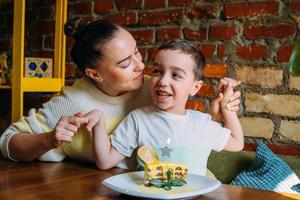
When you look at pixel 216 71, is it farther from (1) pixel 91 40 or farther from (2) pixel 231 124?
(1) pixel 91 40

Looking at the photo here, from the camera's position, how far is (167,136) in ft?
3.73

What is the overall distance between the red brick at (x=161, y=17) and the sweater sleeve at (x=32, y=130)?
103 cm

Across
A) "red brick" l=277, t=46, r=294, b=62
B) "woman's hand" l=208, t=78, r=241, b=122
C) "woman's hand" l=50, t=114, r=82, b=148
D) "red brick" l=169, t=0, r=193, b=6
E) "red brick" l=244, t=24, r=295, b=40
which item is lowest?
"woman's hand" l=50, t=114, r=82, b=148

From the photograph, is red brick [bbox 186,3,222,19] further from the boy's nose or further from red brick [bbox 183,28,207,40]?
the boy's nose

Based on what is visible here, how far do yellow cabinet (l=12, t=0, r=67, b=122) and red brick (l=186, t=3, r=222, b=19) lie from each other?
2.60 feet

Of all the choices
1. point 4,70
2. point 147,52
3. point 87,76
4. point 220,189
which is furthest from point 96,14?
point 220,189

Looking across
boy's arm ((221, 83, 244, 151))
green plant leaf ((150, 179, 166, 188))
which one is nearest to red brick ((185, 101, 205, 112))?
boy's arm ((221, 83, 244, 151))

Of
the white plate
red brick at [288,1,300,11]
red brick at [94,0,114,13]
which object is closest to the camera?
the white plate

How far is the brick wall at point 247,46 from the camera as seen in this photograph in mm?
1769

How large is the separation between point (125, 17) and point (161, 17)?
0.24 m

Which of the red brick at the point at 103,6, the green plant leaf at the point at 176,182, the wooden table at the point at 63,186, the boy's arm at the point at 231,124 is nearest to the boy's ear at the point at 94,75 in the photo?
the wooden table at the point at 63,186

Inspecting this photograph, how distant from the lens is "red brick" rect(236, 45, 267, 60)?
5.98 feet

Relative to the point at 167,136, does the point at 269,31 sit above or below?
above

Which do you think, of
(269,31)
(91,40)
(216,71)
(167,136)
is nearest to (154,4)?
(216,71)
